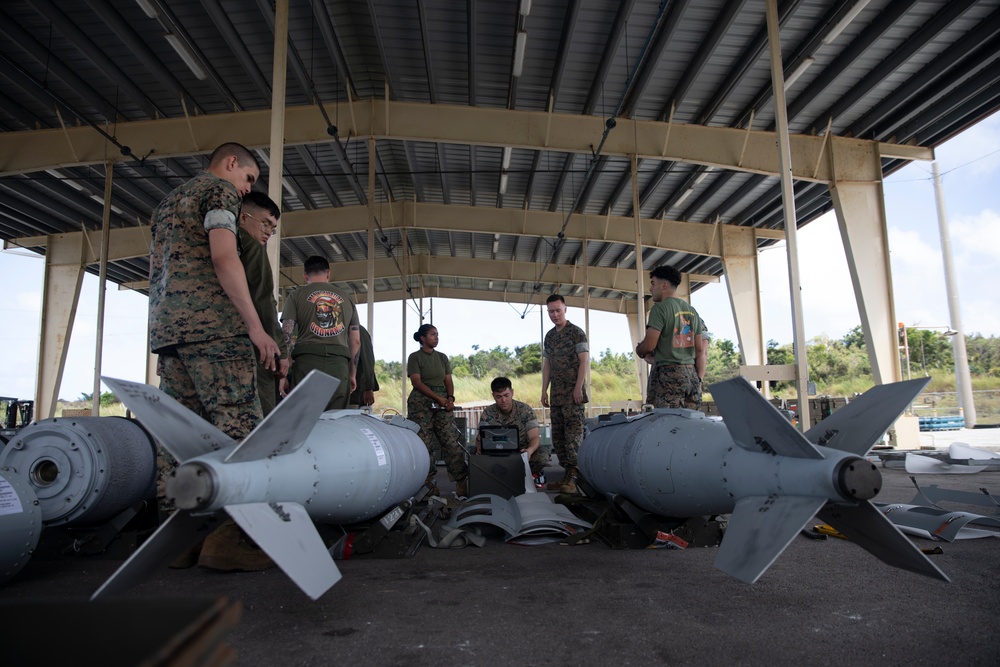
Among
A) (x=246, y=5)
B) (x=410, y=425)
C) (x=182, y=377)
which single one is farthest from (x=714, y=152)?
(x=182, y=377)

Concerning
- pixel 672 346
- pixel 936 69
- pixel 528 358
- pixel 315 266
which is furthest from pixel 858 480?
pixel 528 358

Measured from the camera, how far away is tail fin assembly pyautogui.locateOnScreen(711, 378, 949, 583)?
168 cm

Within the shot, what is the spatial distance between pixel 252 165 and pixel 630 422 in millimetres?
2342

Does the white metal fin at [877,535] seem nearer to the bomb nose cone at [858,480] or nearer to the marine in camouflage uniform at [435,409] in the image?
the bomb nose cone at [858,480]

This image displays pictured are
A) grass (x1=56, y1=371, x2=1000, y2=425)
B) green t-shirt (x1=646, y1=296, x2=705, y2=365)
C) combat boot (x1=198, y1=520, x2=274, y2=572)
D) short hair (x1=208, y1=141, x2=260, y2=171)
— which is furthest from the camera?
grass (x1=56, y1=371, x2=1000, y2=425)

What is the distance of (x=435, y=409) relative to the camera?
610cm

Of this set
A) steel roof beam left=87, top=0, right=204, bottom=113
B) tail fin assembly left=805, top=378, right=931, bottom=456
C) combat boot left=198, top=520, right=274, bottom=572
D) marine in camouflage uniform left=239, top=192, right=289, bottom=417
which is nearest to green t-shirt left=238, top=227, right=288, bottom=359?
marine in camouflage uniform left=239, top=192, right=289, bottom=417

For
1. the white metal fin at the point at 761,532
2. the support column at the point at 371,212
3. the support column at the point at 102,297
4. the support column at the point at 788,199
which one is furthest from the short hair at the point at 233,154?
the support column at the point at 102,297

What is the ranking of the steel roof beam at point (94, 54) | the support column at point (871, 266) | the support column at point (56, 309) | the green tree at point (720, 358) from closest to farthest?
the steel roof beam at point (94, 54)
the support column at point (871, 266)
the support column at point (56, 309)
the green tree at point (720, 358)

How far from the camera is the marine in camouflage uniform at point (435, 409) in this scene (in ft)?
19.7

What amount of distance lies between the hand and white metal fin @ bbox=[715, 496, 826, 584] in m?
1.80

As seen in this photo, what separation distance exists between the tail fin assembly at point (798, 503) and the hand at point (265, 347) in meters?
1.69

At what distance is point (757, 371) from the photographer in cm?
785

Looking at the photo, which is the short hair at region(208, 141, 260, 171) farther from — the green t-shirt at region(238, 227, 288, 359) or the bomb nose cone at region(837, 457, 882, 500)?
the bomb nose cone at region(837, 457, 882, 500)
